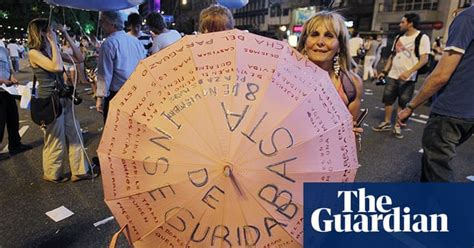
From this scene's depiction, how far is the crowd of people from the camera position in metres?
2.04

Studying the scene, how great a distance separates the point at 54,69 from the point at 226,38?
2.90 metres

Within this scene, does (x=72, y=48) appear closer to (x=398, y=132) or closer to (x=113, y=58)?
(x=113, y=58)

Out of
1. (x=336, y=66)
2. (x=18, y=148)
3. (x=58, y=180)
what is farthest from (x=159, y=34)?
(x=336, y=66)

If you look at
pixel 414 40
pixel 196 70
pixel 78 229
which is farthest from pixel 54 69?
pixel 414 40

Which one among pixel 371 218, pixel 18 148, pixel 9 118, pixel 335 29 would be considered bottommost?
pixel 18 148

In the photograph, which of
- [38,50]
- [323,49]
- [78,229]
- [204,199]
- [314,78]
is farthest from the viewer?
[38,50]

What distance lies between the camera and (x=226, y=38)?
107cm

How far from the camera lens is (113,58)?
3.60m

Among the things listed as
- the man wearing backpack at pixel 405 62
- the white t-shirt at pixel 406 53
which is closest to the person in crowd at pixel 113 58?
the man wearing backpack at pixel 405 62

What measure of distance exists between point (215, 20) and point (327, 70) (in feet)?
3.81

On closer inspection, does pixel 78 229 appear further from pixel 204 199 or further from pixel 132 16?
pixel 132 16

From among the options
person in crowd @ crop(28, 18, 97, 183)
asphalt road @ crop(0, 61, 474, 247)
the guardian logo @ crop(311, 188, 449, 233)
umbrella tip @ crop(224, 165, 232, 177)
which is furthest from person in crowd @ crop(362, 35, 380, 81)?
umbrella tip @ crop(224, 165, 232, 177)

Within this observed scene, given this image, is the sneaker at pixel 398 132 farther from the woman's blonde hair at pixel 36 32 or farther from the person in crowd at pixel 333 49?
the woman's blonde hair at pixel 36 32

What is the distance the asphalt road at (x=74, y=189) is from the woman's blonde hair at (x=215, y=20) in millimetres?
1833
